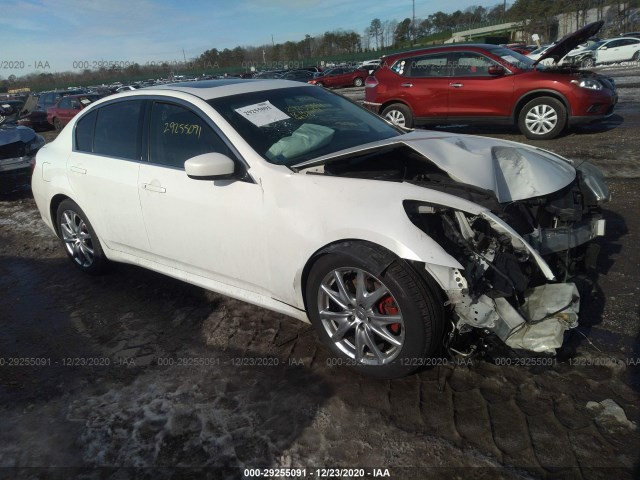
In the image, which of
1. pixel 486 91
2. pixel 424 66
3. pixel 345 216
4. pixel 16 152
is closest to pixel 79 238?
pixel 345 216

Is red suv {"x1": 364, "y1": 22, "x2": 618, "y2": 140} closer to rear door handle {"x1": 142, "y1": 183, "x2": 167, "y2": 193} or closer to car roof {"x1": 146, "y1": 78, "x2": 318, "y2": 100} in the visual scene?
car roof {"x1": 146, "y1": 78, "x2": 318, "y2": 100}

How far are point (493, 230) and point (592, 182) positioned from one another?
1.23 meters

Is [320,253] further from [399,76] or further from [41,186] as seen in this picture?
[399,76]

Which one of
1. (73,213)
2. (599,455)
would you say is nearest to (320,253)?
(599,455)

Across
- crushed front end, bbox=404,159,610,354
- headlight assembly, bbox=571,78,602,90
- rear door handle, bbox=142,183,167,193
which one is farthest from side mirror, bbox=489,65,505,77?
rear door handle, bbox=142,183,167,193

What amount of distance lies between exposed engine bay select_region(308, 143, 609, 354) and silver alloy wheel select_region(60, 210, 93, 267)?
2634mm

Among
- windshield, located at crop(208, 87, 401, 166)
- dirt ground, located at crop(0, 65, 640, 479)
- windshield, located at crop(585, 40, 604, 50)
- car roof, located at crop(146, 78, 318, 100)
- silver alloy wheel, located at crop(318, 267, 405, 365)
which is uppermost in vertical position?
windshield, located at crop(585, 40, 604, 50)

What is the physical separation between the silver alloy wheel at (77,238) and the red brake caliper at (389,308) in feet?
9.69

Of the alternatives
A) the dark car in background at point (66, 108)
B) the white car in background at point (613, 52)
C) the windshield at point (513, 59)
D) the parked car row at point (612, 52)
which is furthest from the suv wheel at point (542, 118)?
the white car in background at point (613, 52)

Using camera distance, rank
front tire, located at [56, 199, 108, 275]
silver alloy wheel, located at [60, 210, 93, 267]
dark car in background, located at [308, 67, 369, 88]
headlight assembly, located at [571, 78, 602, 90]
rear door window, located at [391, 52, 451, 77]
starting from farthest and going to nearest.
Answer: dark car in background, located at [308, 67, 369, 88] → rear door window, located at [391, 52, 451, 77] → headlight assembly, located at [571, 78, 602, 90] → silver alloy wheel, located at [60, 210, 93, 267] → front tire, located at [56, 199, 108, 275]

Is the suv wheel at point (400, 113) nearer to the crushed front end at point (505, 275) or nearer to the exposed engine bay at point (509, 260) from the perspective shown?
the exposed engine bay at point (509, 260)

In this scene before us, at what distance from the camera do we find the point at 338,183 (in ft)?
8.93

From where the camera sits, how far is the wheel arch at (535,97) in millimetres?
8320

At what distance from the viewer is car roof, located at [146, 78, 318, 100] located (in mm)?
3514
